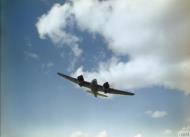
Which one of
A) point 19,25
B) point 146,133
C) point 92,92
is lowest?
point 146,133

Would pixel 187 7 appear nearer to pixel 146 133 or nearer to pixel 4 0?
pixel 146 133

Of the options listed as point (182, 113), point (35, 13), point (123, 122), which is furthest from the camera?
point (35, 13)

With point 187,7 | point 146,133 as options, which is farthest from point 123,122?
point 187,7

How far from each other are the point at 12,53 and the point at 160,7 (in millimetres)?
2739

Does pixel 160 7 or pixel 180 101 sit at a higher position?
pixel 160 7

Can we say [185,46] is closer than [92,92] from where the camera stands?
Yes

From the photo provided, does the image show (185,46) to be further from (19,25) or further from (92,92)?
(19,25)

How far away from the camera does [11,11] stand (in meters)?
7.87

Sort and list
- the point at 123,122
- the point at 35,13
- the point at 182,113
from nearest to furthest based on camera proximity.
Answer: the point at 182,113, the point at 123,122, the point at 35,13

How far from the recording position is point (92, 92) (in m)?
7.73

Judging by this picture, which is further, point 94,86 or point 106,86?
point 94,86

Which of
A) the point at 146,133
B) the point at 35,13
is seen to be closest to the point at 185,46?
the point at 146,133

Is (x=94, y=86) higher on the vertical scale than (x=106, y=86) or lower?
higher

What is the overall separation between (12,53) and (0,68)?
0.36 m
